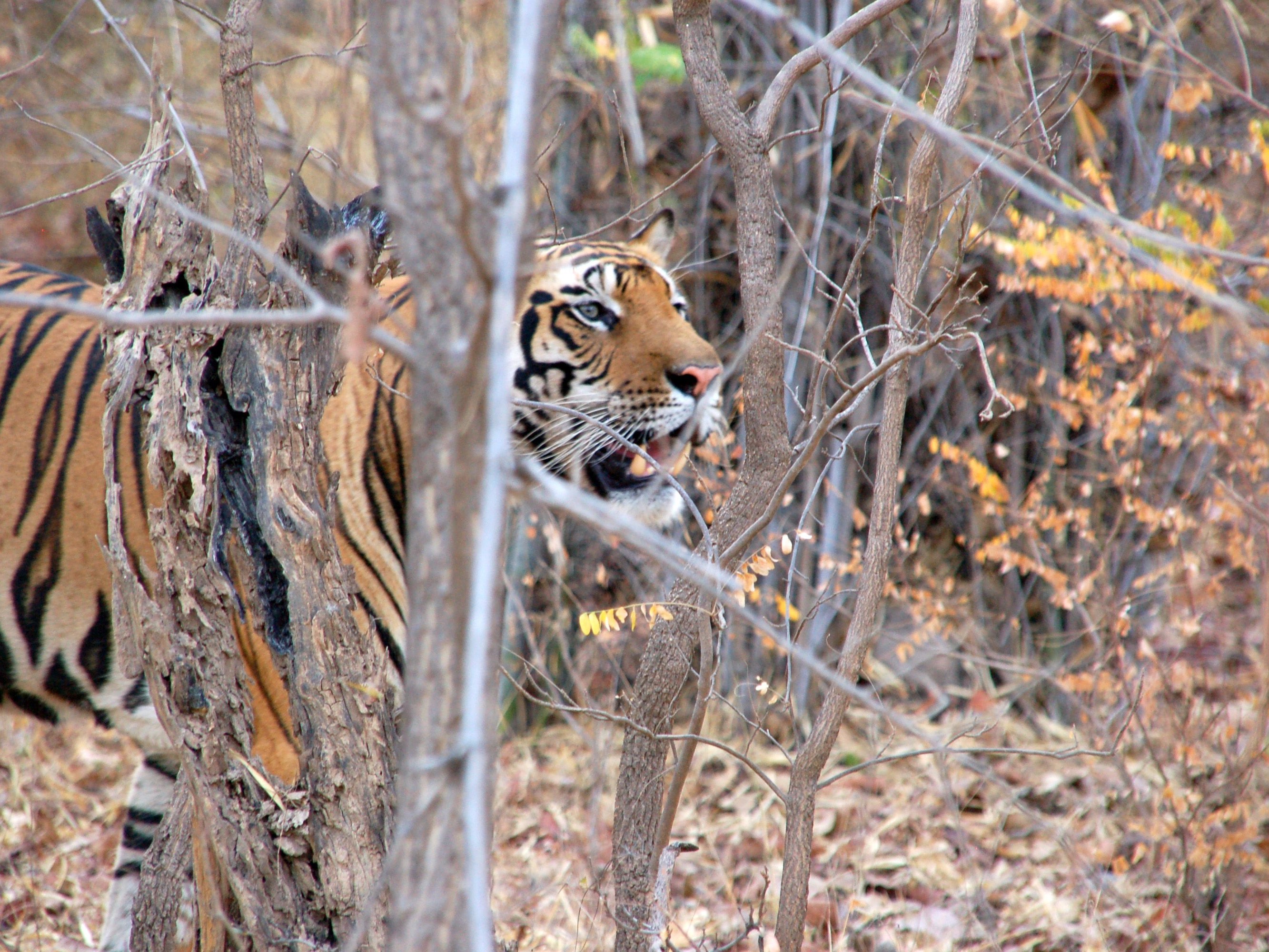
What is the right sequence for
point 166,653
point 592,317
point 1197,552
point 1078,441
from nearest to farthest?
point 166,653
point 592,317
point 1197,552
point 1078,441

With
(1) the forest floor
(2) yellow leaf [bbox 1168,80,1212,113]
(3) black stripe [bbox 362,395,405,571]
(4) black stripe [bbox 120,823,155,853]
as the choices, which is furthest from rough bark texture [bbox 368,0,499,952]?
(2) yellow leaf [bbox 1168,80,1212,113]

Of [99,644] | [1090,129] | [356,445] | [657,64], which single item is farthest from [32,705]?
[1090,129]

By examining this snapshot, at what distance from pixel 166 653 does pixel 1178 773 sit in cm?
305

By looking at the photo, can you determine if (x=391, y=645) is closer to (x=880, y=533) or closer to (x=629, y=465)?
(x=629, y=465)

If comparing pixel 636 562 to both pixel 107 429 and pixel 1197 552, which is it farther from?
pixel 107 429

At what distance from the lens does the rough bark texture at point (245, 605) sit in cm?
195

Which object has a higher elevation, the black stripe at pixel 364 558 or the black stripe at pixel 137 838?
the black stripe at pixel 364 558

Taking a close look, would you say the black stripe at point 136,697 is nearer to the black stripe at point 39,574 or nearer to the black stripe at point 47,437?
the black stripe at point 39,574

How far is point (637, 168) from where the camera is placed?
4.84 m

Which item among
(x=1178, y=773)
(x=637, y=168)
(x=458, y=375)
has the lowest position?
(x=1178, y=773)

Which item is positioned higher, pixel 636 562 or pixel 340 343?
pixel 340 343

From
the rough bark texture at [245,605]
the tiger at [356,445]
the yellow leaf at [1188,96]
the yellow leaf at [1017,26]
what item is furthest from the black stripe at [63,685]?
the yellow leaf at [1188,96]

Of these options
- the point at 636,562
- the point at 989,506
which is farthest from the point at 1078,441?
the point at 636,562

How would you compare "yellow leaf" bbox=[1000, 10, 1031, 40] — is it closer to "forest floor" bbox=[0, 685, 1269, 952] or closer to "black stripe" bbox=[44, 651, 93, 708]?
"forest floor" bbox=[0, 685, 1269, 952]
